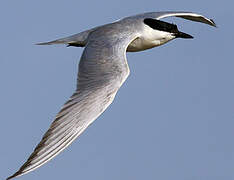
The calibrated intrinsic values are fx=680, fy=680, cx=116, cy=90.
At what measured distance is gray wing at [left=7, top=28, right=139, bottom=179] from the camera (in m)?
7.61

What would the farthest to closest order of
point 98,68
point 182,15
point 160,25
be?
1. point 182,15
2. point 160,25
3. point 98,68

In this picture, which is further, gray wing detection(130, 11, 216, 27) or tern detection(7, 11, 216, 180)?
gray wing detection(130, 11, 216, 27)

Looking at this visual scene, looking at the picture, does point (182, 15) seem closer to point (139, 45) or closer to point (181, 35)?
point (181, 35)

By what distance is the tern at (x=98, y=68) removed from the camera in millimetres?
7723

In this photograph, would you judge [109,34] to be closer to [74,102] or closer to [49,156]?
[74,102]

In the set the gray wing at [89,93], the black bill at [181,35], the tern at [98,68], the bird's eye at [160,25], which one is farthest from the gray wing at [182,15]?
the gray wing at [89,93]

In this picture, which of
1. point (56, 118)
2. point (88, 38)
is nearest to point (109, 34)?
point (88, 38)

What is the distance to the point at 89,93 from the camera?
28.6 feet

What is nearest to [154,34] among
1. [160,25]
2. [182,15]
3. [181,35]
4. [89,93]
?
[160,25]

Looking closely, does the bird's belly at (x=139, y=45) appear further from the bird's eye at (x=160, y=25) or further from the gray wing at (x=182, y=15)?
the gray wing at (x=182, y=15)

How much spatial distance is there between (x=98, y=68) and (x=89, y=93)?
0.85 metres

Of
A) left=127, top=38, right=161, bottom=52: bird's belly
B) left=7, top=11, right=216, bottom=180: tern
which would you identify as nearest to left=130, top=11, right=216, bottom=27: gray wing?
left=7, top=11, right=216, bottom=180: tern

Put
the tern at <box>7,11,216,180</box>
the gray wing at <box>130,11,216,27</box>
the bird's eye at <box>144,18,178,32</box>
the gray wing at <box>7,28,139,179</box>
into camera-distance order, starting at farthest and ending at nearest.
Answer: the gray wing at <box>130,11,216,27</box> < the bird's eye at <box>144,18,178,32</box> < the tern at <box>7,11,216,180</box> < the gray wing at <box>7,28,139,179</box>

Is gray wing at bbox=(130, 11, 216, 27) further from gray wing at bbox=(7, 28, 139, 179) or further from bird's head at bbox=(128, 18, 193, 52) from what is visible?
gray wing at bbox=(7, 28, 139, 179)
